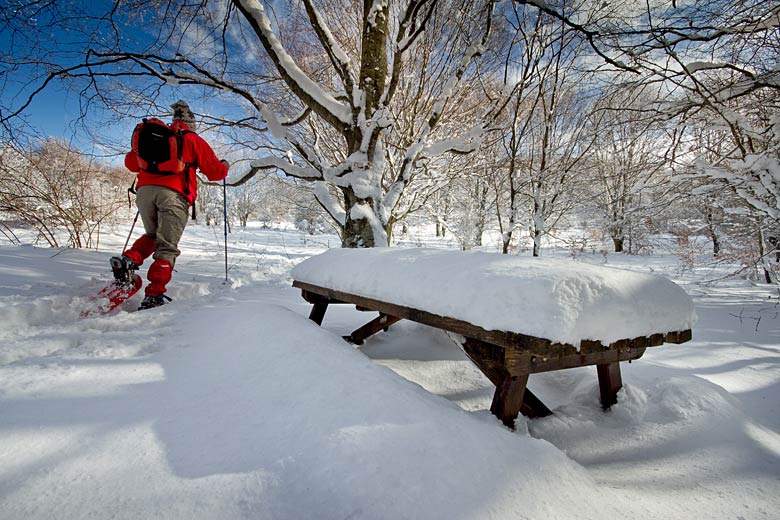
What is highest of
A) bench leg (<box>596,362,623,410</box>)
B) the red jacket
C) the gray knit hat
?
the gray knit hat

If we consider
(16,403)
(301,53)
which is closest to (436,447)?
(16,403)

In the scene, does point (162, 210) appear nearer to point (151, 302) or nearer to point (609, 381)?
point (151, 302)

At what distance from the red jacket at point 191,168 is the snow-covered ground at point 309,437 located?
138cm

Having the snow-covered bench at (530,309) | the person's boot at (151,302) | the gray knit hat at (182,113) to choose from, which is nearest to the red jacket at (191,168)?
the gray knit hat at (182,113)

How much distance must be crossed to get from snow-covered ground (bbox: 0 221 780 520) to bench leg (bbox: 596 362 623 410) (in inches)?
3.3

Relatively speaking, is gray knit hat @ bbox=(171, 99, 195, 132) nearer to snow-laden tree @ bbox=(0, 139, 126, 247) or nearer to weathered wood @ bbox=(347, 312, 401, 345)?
snow-laden tree @ bbox=(0, 139, 126, 247)

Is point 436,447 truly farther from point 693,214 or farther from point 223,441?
point 693,214

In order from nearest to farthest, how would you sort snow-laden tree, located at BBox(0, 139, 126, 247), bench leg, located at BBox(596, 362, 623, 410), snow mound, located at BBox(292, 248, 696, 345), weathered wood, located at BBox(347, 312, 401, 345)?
snow mound, located at BBox(292, 248, 696, 345), bench leg, located at BBox(596, 362, 623, 410), weathered wood, located at BBox(347, 312, 401, 345), snow-laden tree, located at BBox(0, 139, 126, 247)

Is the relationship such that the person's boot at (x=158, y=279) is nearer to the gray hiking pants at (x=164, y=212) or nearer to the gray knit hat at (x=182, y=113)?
the gray hiking pants at (x=164, y=212)

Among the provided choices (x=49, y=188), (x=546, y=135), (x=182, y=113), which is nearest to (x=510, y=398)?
(x=182, y=113)

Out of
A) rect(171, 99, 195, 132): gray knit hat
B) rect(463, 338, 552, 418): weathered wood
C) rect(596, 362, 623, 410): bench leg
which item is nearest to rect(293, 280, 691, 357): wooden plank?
rect(463, 338, 552, 418): weathered wood

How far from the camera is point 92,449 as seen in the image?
0.91 meters

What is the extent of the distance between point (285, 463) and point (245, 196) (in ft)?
125

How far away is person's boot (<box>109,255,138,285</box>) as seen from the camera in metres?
2.68
